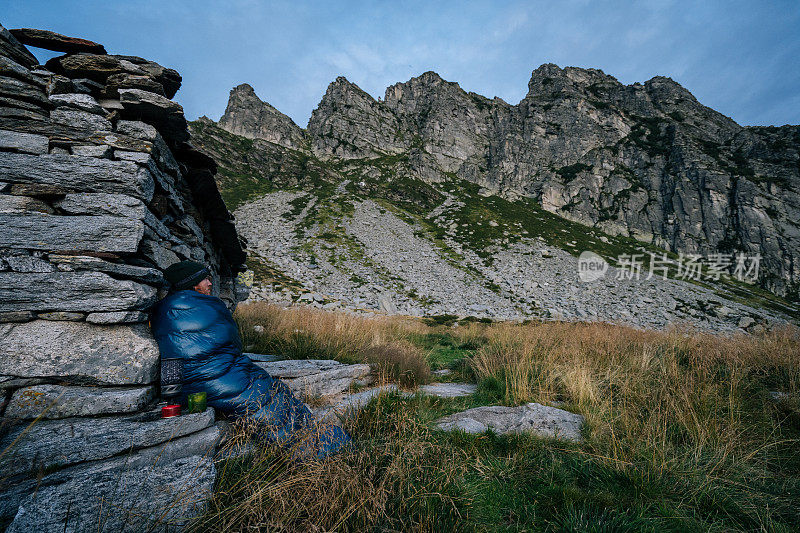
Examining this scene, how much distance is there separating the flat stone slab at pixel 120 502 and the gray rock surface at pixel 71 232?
2233 millimetres

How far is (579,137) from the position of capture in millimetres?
87250

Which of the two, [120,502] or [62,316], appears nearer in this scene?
[120,502]

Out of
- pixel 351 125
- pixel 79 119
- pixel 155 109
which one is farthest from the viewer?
pixel 351 125

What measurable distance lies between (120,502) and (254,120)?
100249 mm

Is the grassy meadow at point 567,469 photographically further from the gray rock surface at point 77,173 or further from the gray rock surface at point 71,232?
the gray rock surface at point 77,173

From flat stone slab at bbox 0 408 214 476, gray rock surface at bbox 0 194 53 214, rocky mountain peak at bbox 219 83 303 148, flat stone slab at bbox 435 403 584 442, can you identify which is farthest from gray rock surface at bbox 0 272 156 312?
rocky mountain peak at bbox 219 83 303 148

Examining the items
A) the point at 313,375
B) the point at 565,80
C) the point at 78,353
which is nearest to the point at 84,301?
the point at 78,353

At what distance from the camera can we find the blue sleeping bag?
2947 mm

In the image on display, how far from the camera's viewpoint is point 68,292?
2822 mm

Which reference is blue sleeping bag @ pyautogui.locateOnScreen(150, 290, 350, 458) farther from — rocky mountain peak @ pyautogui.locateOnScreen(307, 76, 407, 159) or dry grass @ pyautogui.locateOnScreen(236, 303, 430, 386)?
rocky mountain peak @ pyautogui.locateOnScreen(307, 76, 407, 159)

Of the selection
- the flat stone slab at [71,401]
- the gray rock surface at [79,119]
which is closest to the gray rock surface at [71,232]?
the gray rock surface at [79,119]

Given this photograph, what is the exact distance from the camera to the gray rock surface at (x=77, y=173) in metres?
3.02

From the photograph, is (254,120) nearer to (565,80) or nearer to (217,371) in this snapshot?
(217,371)

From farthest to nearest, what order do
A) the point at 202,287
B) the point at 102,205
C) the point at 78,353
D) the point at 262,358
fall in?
the point at 262,358, the point at 202,287, the point at 102,205, the point at 78,353
